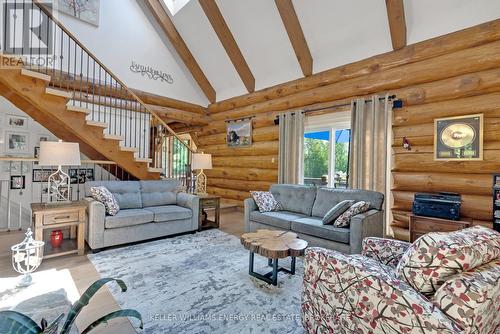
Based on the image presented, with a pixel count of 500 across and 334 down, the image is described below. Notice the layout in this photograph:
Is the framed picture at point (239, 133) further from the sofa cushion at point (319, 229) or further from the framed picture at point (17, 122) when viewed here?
the framed picture at point (17, 122)

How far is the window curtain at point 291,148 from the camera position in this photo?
5410mm

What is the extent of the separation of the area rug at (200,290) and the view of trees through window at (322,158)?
2.46 meters

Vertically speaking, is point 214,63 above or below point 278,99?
above

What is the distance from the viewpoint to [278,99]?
5.94 m

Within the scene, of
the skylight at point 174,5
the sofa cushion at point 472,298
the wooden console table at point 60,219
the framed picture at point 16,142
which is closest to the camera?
the sofa cushion at point 472,298

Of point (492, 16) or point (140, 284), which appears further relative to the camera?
point (492, 16)

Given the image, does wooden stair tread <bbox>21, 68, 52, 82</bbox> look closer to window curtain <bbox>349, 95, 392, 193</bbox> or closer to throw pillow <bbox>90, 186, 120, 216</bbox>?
throw pillow <bbox>90, 186, 120, 216</bbox>

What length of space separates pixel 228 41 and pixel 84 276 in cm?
526

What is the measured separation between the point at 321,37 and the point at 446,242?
4.51 m

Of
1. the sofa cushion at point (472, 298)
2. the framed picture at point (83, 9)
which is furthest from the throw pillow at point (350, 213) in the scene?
the framed picture at point (83, 9)

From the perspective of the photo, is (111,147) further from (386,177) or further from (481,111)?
(481,111)

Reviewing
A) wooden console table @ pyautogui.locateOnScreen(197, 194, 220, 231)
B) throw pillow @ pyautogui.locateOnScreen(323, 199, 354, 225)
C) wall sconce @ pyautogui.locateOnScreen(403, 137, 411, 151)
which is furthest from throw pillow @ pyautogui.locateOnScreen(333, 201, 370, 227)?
wooden console table @ pyautogui.locateOnScreen(197, 194, 220, 231)

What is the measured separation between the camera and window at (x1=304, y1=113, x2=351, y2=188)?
5078 millimetres

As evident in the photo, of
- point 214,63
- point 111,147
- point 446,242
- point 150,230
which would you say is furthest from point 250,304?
point 214,63
